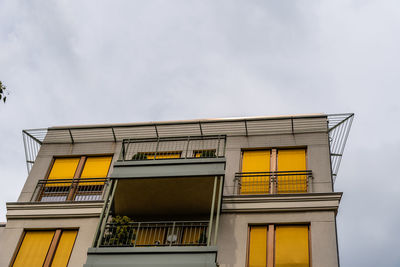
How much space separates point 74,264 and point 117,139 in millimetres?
6350

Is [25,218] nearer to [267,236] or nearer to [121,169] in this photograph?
[121,169]

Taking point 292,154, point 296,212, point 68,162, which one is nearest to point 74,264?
point 68,162

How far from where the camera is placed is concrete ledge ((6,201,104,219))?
62.6ft

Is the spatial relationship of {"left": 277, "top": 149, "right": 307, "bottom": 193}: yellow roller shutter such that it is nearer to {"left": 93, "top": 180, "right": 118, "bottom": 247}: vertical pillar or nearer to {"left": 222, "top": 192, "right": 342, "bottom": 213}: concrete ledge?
{"left": 222, "top": 192, "right": 342, "bottom": 213}: concrete ledge

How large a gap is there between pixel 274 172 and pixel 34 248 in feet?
31.7

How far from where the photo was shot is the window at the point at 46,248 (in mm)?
18094

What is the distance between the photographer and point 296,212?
57.1ft

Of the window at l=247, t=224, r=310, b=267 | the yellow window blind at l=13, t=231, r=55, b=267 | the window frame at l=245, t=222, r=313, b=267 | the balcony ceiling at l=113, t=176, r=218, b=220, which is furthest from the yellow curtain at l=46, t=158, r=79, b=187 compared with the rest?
the window at l=247, t=224, r=310, b=267

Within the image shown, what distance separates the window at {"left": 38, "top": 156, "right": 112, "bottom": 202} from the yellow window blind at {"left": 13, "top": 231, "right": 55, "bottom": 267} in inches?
68.2

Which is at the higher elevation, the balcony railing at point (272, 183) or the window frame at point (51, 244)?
the balcony railing at point (272, 183)

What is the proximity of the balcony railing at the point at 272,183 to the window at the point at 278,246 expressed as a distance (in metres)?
1.72

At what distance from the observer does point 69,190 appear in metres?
20.3

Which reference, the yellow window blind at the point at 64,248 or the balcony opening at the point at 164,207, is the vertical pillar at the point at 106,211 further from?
the yellow window blind at the point at 64,248

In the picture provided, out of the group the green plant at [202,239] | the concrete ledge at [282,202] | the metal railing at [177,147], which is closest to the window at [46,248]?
the metal railing at [177,147]
